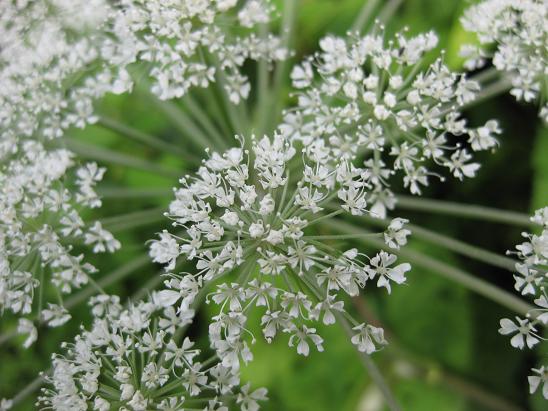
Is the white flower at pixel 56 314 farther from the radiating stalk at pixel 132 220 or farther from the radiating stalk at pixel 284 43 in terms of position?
the radiating stalk at pixel 284 43

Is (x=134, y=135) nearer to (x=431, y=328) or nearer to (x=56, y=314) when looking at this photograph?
(x=56, y=314)

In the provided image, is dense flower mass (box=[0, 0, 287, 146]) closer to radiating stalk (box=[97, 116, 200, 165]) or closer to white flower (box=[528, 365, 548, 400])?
radiating stalk (box=[97, 116, 200, 165])

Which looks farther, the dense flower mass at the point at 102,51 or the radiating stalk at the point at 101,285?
Answer: the radiating stalk at the point at 101,285

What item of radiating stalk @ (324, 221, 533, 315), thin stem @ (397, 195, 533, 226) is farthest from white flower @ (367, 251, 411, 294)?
thin stem @ (397, 195, 533, 226)

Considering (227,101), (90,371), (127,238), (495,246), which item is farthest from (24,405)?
(495,246)

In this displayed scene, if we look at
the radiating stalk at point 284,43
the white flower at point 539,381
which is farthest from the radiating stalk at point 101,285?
the white flower at point 539,381

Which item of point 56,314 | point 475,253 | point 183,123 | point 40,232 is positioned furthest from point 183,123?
point 475,253

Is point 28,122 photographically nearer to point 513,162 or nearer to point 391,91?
point 391,91
